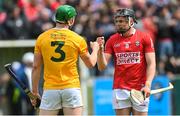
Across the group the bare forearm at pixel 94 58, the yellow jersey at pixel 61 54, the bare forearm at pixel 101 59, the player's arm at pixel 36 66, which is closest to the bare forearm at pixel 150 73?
the bare forearm at pixel 101 59

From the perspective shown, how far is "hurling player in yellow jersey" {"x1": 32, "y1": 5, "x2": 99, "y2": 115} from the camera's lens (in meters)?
10.2

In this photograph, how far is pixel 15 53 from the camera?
19.5 meters

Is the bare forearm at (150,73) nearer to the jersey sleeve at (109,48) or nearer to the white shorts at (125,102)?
the white shorts at (125,102)

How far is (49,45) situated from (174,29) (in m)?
9.74

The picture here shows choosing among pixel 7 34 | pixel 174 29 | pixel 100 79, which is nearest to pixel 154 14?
pixel 174 29

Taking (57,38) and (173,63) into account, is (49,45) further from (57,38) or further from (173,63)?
(173,63)

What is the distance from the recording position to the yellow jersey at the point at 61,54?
10180mm

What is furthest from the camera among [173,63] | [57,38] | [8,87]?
[173,63]

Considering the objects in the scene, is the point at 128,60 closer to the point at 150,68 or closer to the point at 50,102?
the point at 150,68

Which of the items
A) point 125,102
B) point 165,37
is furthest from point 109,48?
point 165,37

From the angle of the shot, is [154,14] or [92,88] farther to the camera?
[154,14]

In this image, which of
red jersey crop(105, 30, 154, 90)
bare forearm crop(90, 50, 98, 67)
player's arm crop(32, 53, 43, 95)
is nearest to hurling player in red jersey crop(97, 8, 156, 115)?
red jersey crop(105, 30, 154, 90)

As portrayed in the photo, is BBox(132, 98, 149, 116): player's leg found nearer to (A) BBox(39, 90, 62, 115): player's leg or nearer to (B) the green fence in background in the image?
(A) BBox(39, 90, 62, 115): player's leg

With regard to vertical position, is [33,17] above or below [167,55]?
above
